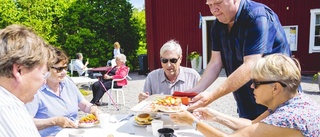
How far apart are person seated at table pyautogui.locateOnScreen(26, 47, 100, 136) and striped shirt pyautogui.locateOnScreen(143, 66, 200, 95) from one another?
2.39 ft

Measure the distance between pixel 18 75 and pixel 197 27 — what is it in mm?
10954

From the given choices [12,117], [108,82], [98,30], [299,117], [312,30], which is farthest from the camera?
[98,30]

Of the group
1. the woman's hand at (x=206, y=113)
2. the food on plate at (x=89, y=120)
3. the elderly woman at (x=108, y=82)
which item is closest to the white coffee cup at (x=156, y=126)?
the woman's hand at (x=206, y=113)

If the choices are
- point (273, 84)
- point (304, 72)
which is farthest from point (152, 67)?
point (273, 84)

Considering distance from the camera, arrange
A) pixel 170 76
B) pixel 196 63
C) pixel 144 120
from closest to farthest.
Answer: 1. pixel 144 120
2. pixel 170 76
3. pixel 196 63

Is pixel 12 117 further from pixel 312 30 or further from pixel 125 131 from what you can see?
pixel 312 30

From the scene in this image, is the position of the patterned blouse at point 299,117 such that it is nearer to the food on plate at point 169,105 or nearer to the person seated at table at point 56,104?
the food on plate at point 169,105

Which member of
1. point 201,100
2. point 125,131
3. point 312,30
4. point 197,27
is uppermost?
point 197,27

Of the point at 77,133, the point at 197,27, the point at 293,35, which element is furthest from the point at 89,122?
the point at 293,35

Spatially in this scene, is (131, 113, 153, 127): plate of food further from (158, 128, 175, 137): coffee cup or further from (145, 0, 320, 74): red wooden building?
(145, 0, 320, 74): red wooden building

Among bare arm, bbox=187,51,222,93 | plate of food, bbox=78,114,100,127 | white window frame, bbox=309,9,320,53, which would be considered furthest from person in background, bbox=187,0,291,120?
white window frame, bbox=309,9,320,53

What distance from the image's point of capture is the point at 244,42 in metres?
2.09

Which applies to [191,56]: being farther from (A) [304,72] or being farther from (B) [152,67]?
(A) [304,72]

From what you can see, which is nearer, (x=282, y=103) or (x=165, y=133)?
(x=282, y=103)
